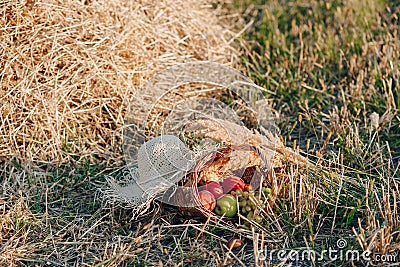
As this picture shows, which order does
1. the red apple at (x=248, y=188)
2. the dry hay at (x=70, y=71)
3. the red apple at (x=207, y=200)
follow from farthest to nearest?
the dry hay at (x=70, y=71) < the red apple at (x=248, y=188) < the red apple at (x=207, y=200)

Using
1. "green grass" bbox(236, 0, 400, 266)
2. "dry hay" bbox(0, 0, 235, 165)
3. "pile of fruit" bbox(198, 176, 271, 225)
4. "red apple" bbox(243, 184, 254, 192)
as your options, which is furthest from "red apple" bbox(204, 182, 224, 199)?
"dry hay" bbox(0, 0, 235, 165)

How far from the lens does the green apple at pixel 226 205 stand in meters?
2.39

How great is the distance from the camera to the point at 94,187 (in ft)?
9.07

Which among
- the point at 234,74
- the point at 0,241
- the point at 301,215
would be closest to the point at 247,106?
the point at 234,74

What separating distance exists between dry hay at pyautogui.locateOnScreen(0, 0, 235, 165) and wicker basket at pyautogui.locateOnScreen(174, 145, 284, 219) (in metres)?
0.75

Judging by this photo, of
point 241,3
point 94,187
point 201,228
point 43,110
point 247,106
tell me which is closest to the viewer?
point 201,228

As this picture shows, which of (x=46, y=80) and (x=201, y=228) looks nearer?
(x=201, y=228)

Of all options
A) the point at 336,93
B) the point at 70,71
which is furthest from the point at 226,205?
the point at 336,93

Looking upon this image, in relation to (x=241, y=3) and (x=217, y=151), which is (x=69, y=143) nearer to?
(x=217, y=151)

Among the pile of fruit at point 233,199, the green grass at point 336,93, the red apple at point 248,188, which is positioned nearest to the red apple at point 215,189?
the pile of fruit at point 233,199

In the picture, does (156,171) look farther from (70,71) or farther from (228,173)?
(70,71)

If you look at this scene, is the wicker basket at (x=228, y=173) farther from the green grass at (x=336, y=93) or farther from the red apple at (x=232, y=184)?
the green grass at (x=336, y=93)

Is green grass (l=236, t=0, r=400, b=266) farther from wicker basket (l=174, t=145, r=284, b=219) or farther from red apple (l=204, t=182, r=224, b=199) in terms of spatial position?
red apple (l=204, t=182, r=224, b=199)

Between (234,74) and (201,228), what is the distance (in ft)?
5.20
